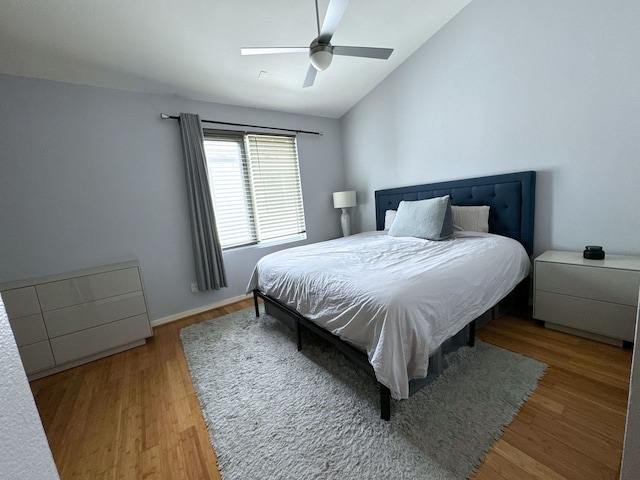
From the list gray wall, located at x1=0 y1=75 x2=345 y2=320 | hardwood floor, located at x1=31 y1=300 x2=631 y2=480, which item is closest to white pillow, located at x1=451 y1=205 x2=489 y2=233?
hardwood floor, located at x1=31 y1=300 x2=631 y2=480

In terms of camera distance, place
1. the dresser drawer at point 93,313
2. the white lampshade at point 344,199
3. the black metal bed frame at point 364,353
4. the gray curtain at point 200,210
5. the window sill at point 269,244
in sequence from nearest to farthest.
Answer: the black metal bed frame at point 364,353
the dresser drawer at point 93,313
the gray curtain at point 200,210
the window sill at point 269,244
the white lampshade at point 344,199

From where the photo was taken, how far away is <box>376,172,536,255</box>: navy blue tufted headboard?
8.33ft

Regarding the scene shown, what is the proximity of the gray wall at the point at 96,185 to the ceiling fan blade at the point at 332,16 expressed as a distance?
6.35ft

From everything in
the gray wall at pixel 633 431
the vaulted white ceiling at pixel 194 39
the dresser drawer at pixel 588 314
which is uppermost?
the vaulted white ceiling at pixel 194 39

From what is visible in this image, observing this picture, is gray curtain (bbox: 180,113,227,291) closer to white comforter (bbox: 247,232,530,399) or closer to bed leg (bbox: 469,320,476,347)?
white comforter (bbox: 247,232,530,399)

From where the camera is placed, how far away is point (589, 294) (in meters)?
1.99

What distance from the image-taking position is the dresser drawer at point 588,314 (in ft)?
6.11

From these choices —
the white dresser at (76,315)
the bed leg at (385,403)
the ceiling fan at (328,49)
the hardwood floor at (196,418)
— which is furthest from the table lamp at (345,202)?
the bed leg at (385,403)

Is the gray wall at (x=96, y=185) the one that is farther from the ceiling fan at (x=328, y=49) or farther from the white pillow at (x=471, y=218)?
the white pillow at (x=471, y=218)

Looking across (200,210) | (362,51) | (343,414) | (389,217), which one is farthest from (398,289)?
(200,210)

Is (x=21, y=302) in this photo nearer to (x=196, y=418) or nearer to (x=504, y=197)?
(x=196, y=418)

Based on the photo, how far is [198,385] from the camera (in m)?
1.93

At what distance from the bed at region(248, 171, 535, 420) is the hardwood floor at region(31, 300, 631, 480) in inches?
18.2

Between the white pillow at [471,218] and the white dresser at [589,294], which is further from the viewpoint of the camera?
the white pillow at [471,218]
